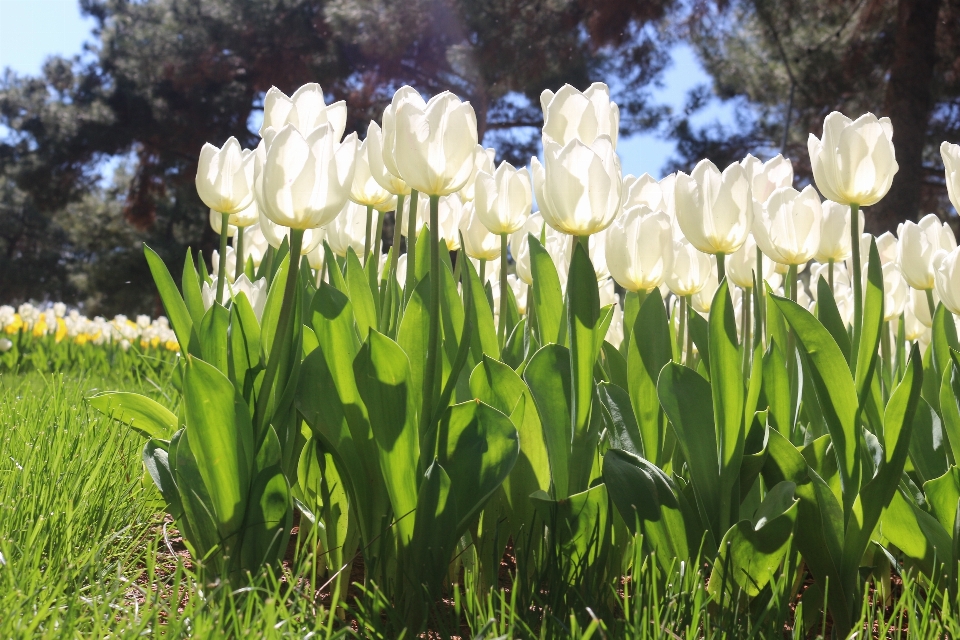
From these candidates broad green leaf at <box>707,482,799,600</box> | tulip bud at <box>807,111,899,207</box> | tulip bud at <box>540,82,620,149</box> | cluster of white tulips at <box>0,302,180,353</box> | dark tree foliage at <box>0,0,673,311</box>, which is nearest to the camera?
broad green leaf at <box>707,482,799,600</box>

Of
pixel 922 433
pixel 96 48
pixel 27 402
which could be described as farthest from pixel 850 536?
pixel 96 48

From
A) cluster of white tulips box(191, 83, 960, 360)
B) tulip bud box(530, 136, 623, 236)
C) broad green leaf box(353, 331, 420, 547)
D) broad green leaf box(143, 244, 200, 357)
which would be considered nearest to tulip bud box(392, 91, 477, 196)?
cluster of white tulips box(191, 83, 960, 360)

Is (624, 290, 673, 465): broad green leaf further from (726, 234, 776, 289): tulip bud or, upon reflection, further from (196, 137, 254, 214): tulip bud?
(196, 137, 254, 214): tulip bud

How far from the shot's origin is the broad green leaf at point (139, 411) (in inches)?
53.0

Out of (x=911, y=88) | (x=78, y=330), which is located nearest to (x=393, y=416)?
(x=78, y=330)

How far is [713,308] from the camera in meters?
1.11

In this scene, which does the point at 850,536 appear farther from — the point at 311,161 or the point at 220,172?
the point at 220,172

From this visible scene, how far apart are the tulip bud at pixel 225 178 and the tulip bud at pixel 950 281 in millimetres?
1161

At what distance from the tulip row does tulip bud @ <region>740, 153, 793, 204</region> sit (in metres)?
0.12

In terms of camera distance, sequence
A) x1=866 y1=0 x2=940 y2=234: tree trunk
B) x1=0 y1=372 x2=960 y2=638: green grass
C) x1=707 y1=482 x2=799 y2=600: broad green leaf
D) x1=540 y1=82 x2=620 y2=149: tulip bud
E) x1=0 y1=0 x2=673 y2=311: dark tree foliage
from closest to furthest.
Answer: x1=0 y1=372 x2=960 y2=638: green grass
x1=707 y1=482 x2=799 y2=600: broad green leaf
x1=540 y1=82 x2=620 y2=149: tulip bud
x1=866 y1=0 x2=940 y2=234: tree trunk
x1=0 y1=0 x2=673 y2=311: dark tree foliage

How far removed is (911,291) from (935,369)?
65cm

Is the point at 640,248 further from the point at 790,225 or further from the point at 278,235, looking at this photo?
the point at 278,235

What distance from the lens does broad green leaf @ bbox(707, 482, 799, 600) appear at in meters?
0.98

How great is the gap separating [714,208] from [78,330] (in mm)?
5856
